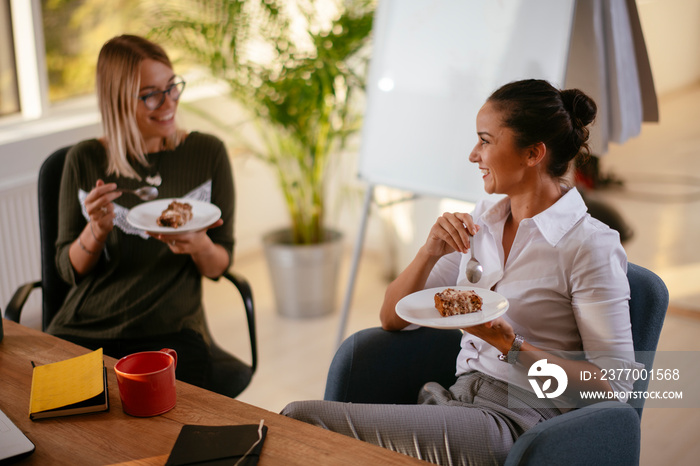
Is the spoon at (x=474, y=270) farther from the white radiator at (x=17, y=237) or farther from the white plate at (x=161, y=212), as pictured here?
the white radiator at (x=17, y=237)

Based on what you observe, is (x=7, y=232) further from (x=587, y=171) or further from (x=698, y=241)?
(x=698, y=241)

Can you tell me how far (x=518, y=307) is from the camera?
145 centimetres

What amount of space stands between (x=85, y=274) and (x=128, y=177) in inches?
11.4

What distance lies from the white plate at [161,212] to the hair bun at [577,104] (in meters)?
0.84

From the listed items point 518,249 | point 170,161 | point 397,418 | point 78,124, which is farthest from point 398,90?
point 78,124

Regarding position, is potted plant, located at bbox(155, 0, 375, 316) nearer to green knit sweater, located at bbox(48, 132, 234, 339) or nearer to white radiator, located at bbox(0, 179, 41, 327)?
white radiator, located at bbox(0, 179, 41, 327)

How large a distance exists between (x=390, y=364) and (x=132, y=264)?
78 centimetres

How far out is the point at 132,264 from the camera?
1.87 meters

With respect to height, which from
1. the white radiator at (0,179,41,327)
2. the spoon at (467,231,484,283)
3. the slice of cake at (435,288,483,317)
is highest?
the slice of cake at (435,288,483,317)

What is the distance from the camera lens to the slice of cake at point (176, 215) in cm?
164

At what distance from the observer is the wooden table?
1.07 metres

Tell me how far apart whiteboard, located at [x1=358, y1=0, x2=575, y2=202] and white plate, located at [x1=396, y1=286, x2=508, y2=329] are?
2.67ft

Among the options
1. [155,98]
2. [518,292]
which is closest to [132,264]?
[155,98]

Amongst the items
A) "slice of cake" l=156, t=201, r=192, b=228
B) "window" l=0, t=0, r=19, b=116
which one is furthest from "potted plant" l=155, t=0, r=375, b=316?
"slice of cake" l=156, t=201, r=192, b=228
